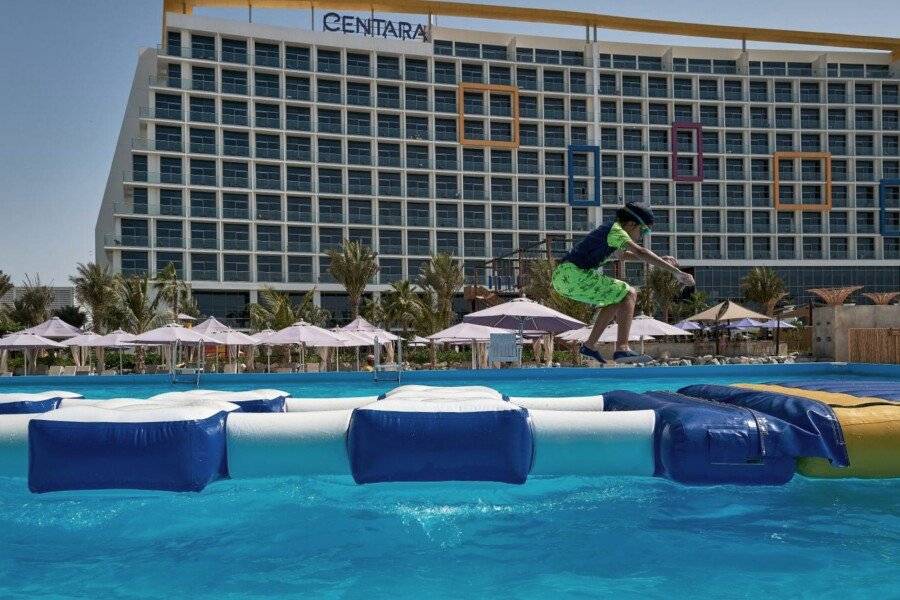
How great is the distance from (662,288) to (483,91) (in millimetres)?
20363

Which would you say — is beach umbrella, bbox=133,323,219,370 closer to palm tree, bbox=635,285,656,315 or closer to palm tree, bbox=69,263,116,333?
palm tree, bbox=69,263,116,333

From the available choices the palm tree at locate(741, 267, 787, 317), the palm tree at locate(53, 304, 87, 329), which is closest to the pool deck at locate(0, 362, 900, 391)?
the palm tree at locate(741, 267, 787, 317)

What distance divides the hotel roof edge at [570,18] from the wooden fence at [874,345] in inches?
1580

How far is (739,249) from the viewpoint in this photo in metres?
62.2

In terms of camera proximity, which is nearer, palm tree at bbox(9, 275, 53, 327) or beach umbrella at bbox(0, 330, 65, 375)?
beach umbrella at bbox(0, 330, 65, 375)

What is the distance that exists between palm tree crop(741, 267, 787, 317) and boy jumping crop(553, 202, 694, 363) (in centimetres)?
5171

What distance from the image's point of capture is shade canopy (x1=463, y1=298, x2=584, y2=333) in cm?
1834

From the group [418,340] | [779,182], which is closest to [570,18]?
[779,182]

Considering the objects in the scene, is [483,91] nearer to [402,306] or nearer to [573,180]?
[573,180]

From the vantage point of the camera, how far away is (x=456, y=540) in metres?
5.44

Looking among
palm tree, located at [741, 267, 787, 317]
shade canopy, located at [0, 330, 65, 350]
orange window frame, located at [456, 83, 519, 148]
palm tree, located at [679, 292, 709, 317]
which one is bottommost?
shade canopy, located at [0, 330, 65, 350]

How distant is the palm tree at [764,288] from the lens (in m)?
55.2

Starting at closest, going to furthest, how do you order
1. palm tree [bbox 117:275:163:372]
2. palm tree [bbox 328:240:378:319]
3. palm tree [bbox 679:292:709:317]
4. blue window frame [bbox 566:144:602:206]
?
palm tree [bbox 117:275:163:372], palm tree [bbox 328:240:378:319], palm tree [bbox 679:292:709:317], blue window frame [bbox 566:144:602:206]

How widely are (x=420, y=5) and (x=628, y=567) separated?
57.4 m
